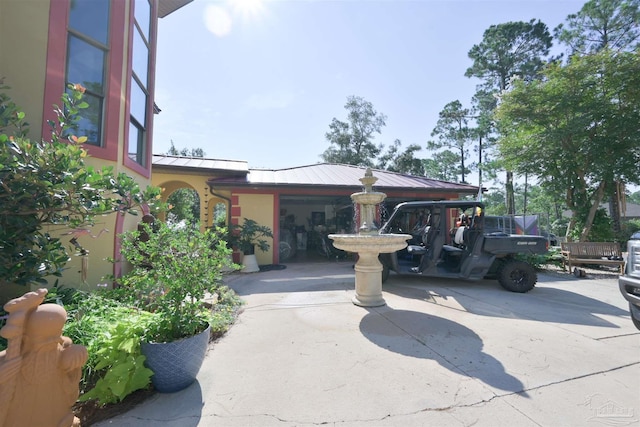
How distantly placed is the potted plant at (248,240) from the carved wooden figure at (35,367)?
6231 mm

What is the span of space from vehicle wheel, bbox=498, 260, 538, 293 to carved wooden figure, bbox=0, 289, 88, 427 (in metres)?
6.57

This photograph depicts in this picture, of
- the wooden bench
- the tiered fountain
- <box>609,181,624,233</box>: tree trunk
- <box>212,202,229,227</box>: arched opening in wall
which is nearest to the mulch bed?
the tiered fountain

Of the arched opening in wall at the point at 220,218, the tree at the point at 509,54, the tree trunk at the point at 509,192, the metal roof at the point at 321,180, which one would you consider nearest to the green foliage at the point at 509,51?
the tree at the point at 509,54

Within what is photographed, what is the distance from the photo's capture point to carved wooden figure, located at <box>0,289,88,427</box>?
132 cm

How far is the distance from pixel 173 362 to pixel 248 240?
5.94 metres

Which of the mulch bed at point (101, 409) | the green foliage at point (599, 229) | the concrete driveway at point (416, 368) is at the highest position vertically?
the green foliage at point (599, 229)

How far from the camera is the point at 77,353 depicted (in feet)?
4.90

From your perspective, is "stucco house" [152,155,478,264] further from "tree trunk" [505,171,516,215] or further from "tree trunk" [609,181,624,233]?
"tree trunk" [505,171,516,215]

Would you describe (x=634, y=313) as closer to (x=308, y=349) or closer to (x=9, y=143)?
(x=308, y=349)

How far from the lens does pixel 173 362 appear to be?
84.7 inches

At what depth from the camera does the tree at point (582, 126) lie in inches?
335

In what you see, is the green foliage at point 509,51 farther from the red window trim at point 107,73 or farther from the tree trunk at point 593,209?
the red window trim at point 107,73

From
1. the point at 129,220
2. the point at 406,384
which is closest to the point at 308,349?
the point at 406,384

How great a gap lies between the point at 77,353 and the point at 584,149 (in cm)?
1295
